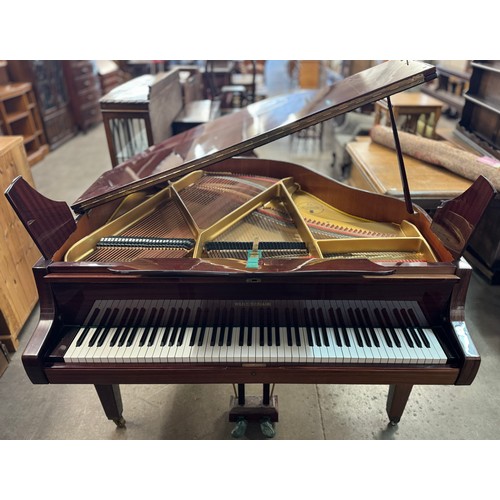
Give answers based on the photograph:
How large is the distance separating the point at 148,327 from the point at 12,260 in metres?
2.05

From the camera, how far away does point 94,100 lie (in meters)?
9.63

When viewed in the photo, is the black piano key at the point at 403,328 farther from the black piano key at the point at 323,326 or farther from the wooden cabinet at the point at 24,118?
the wooden cabinet at the point at 24,118

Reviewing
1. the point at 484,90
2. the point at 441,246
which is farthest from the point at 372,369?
the point at 484,90

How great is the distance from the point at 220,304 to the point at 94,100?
30.6 ft

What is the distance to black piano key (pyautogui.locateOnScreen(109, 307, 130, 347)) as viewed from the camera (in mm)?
1986

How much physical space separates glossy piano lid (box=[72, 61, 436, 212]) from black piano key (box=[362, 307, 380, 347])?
1.04 meters

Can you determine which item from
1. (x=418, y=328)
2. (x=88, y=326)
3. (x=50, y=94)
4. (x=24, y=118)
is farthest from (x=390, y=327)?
(x=50, y=94)

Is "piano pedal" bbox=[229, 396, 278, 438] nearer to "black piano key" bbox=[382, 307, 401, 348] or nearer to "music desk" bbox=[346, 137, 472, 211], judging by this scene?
"black piano key" bbox=[382, 307, 401, 348]

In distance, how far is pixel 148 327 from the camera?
2055mm

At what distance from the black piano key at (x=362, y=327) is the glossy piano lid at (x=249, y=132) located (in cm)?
103

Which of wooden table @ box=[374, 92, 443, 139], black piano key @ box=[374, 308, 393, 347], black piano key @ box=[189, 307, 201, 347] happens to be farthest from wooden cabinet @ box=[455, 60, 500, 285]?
black piano key @ box=[189, 307, 201, 347]

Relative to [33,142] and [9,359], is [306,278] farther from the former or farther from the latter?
[33,142]

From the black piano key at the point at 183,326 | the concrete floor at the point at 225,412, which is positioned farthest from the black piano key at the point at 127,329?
the concrete floor at the point at 225,412

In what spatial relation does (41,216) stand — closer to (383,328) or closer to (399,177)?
(383,328)
